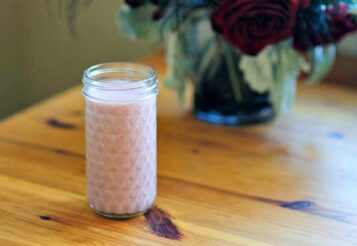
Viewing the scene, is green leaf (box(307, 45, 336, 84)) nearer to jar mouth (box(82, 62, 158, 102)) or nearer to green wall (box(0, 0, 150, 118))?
jar mouth (box(82, 62, 158, 102))

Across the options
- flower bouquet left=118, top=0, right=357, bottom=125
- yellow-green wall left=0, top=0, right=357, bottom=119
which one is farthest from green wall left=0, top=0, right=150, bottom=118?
flower bouquet left=118, top=0, right=357, bottom=125

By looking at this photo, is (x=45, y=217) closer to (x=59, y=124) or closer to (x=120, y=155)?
(x=120, y=155)

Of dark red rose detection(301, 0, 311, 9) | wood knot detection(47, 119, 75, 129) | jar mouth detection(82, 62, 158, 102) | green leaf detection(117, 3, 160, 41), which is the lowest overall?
wood knot detection(47, 119, 75, 129)

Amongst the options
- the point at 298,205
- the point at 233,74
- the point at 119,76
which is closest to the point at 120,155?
the point at 119,76

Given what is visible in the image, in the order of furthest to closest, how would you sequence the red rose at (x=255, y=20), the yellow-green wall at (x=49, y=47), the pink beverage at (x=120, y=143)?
the yellow-green wall at (x=49, y=47) < the red rose at (x=255, y=20) < the pink beverage at (x=120, y=143)

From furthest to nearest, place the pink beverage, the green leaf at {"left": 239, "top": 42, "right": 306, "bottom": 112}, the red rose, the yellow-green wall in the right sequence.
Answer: the yellow-green wall → the green leaf at {"left": 239, "top": 42, "right": 306, "bottom": 112} → the red rose → the pink beverage

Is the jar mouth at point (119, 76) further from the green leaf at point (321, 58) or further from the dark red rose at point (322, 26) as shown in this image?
the green leaf at point (321, 58)

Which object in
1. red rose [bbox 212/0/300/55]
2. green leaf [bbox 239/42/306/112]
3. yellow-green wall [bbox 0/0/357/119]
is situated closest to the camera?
red rose [bbox 212/0/300/55]

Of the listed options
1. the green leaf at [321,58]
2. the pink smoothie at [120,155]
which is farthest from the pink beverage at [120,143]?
the green leaf at [321,58]
